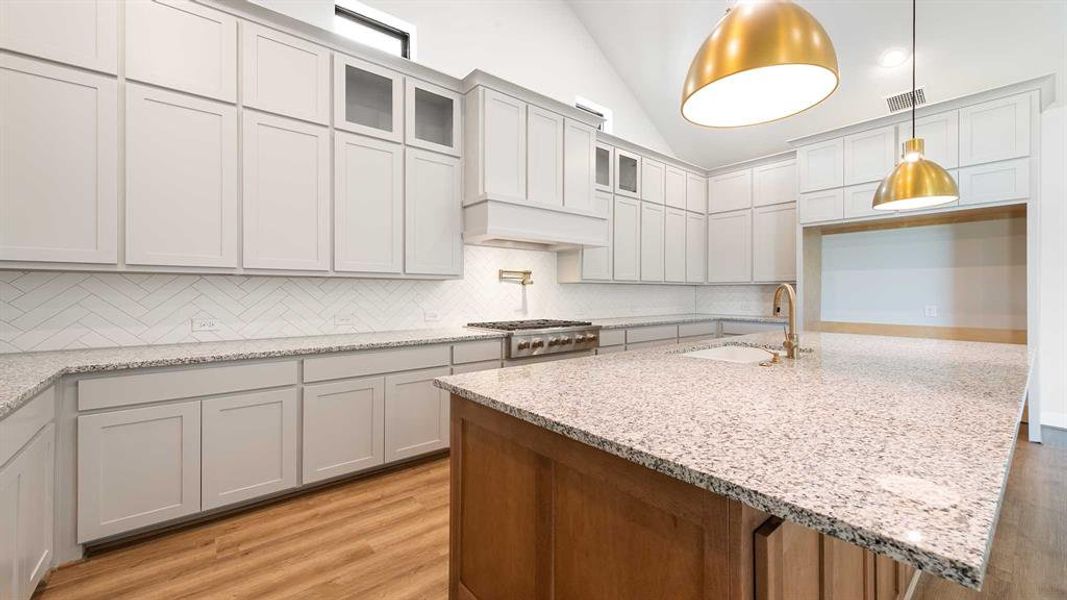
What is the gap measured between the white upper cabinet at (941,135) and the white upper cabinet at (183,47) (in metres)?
5.12

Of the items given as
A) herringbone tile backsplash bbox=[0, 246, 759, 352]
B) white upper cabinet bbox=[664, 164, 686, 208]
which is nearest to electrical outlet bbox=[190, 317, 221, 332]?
herringbone tile backsplash bbox=[0, 246, 759, 352]

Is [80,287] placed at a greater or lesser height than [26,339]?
greater

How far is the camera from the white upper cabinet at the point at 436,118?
329 cm

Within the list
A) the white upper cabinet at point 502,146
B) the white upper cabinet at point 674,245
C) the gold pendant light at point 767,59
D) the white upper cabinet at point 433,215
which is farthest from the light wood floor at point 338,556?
the white upper cabinet at point 674,245

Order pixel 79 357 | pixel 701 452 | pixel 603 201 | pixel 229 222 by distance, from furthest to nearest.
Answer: pixel 603 201 → pixel 229 222 → pixel 79 357 → pixel 701 452

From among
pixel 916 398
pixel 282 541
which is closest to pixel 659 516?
pixel 916 398

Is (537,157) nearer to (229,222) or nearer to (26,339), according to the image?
(229,222)

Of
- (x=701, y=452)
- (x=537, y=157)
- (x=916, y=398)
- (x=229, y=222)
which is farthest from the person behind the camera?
(x=537, y=157)

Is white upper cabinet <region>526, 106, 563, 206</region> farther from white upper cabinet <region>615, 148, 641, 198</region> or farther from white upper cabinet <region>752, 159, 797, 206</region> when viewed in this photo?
white upper cabinet <region>752, 159, 797, 206</region>

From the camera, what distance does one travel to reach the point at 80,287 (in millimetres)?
2336

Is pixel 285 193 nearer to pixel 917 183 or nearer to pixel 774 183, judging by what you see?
pixel 917 183

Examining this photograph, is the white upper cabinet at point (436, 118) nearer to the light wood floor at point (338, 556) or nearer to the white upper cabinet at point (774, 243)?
the light wood floor at point (338, 556)

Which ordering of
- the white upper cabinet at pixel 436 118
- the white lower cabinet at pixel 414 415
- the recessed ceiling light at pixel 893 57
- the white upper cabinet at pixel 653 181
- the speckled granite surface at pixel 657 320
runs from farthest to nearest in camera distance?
the white upper cabinet at pixel 653 181
the speckled granite surface at pixel 657 320
the recessed ceiling light at pixel 893 57
the white upper cabinet at pixel 436 118
the white lower cabinet at pixel 414 415

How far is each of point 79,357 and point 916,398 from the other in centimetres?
331
